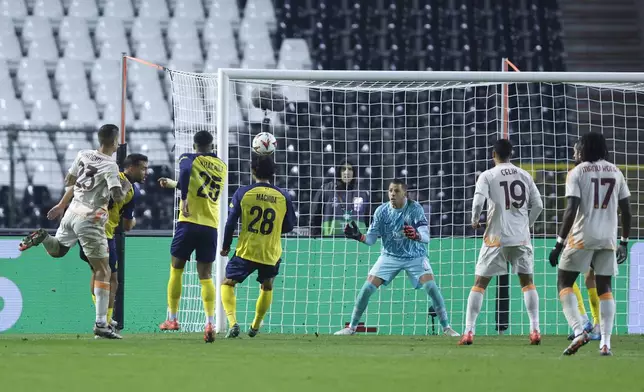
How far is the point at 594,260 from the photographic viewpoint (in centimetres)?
784

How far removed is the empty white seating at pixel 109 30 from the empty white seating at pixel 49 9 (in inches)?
25.3

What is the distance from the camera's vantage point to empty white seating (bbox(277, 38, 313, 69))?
55.7ft

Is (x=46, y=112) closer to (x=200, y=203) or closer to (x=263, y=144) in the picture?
(x=263, y=144)

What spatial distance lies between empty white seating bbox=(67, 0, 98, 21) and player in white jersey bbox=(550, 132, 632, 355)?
1116 cm

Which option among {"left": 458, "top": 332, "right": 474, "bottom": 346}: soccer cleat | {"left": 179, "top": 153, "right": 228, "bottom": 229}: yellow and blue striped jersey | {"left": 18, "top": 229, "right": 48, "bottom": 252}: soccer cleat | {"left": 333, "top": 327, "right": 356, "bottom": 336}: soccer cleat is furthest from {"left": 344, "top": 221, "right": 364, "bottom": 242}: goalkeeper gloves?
{"left": 18, "top": 229, "right": 48, "bottom": 252}: soccer cleat

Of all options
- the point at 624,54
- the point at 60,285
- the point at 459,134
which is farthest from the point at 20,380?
the point at 624,54

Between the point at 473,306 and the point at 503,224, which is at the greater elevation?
the point at 503,224

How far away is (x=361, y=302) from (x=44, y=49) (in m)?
8.10

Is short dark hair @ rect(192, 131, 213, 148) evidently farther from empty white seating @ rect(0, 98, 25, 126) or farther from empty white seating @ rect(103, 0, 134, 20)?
empty white seating @ rect(103, 0, 134, 20)

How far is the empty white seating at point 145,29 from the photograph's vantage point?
17.1 metres

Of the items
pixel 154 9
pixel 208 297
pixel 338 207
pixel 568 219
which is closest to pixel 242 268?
pixel 208 297

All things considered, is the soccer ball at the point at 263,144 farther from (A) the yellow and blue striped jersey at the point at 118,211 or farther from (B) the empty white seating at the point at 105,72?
(B) the empty white seating at the point at 105,72

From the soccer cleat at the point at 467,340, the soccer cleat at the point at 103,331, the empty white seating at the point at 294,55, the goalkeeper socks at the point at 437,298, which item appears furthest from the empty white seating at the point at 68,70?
the soccer cleat at the point at 467,340

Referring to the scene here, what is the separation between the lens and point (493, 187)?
918 cm
